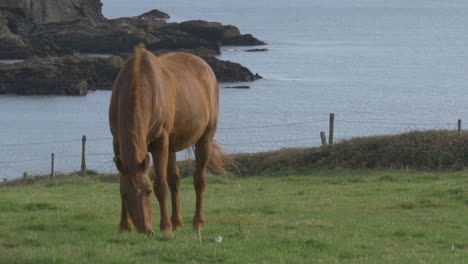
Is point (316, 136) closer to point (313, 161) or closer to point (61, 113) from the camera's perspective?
point (61, 113)

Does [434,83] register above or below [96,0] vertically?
below

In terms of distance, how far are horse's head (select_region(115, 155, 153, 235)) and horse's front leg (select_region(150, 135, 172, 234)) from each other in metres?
1.27

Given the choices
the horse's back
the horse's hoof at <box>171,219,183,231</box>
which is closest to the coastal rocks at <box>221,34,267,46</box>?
the horse's back

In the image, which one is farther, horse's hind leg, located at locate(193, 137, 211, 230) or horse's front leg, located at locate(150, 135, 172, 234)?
horse's hind leg, located at locate(193, 137, 211, 230)

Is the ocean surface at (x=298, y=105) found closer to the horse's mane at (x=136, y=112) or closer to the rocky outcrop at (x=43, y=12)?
the horse's mane at (x=136, y=112)

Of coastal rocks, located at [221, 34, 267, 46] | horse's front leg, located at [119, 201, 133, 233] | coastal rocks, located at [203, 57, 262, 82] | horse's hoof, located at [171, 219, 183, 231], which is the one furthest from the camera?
coastal rocks, located at [221, 34, 267, 46]

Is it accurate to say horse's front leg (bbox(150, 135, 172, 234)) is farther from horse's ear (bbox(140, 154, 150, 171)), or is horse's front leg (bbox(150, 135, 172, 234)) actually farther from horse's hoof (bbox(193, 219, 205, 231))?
horse's hoof (bbox(193, 219, 205, 231))

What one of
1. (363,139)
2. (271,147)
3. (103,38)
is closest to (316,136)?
(271,147)

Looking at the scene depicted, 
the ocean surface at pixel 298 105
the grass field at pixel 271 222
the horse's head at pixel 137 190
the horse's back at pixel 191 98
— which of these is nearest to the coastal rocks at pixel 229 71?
the ocean surface at pixel 298 105

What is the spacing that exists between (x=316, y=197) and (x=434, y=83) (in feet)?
234

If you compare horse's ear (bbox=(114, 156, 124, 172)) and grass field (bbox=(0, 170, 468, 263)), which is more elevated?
horse's ear (bbox=(114, 156, 124, 172))

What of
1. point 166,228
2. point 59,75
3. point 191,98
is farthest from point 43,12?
point 166,228

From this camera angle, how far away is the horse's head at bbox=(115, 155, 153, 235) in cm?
980

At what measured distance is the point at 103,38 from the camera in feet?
326
